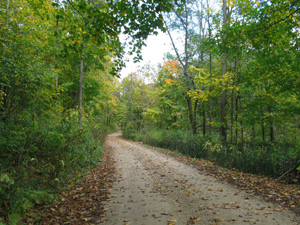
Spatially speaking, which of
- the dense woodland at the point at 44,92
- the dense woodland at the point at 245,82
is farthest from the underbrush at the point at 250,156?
the dense woodland at the point at 44,92

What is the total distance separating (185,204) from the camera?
15.2 feet

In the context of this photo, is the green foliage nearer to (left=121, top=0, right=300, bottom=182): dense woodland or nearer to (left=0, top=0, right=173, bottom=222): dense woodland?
(left=121, top=0, right=300, bottom=182): dense woodland

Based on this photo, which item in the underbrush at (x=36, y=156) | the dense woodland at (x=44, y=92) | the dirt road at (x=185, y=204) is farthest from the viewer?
the dense woodland at (x=44, y=92)

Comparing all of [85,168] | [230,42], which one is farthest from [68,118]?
[230,42]

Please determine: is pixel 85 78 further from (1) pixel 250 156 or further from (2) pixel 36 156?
(1) pixel 250 156

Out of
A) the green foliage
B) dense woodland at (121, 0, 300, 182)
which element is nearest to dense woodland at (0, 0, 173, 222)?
dense woodland at (121, 0, 300, 182)

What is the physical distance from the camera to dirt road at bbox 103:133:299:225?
386cm

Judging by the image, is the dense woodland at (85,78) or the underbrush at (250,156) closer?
the dense woodland at (85,78)

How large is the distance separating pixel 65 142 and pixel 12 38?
394 centimetres

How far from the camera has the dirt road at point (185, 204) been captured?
12.7ft

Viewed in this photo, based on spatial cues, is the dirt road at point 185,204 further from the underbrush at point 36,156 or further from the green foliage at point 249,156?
the green foliage at point 249,156

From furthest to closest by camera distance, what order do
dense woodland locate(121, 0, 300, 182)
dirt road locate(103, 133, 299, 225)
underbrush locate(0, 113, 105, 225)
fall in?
dense woodland locate(121, 0, 300, 182) < underbrush locate(0, 113, 105, 225) < dirt road locate(103, 133, 299, 225)

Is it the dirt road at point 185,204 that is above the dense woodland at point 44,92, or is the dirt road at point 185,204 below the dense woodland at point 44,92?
below

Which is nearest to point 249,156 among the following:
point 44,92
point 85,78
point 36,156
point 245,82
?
point 245,82
